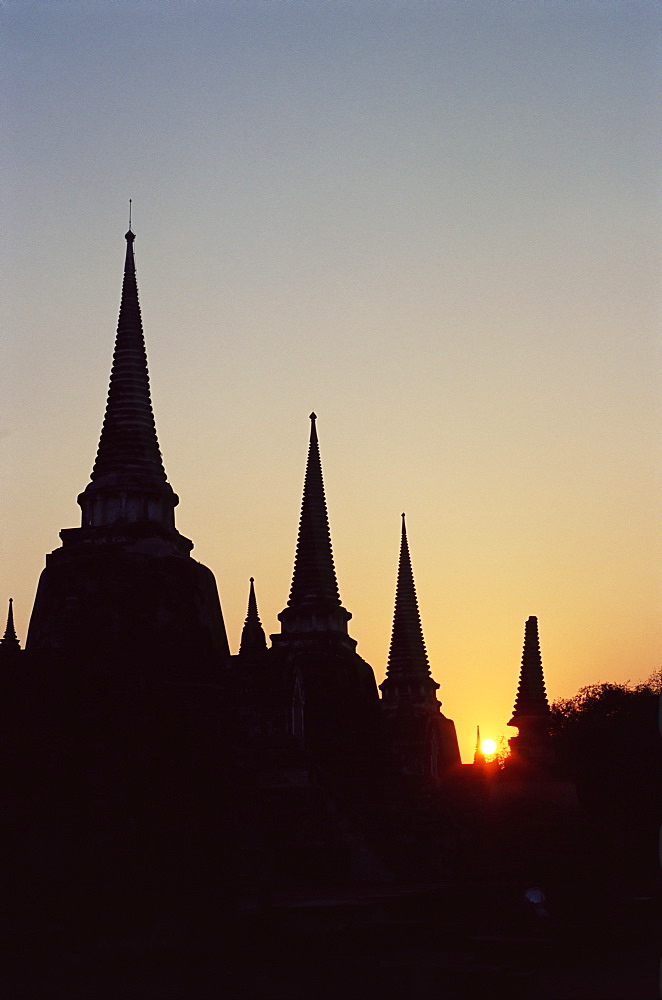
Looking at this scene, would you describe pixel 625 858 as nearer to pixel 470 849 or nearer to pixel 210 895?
pixel 470 849

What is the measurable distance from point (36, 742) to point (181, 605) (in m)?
12.9

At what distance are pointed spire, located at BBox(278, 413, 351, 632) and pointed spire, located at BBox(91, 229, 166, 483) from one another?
897cm

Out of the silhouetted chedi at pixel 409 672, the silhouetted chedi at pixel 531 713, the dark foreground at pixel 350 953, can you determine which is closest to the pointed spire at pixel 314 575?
the silhouetted chedi at pixel 409 672

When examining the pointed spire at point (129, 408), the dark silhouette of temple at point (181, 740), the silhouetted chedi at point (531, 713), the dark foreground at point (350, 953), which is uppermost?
the pointed spire at point (129, 408)

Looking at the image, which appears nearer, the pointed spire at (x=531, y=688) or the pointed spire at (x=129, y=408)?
the pointed spire at (x=129, y=408)

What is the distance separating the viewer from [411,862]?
47688 millimetres

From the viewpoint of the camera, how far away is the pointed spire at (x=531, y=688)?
7338cm

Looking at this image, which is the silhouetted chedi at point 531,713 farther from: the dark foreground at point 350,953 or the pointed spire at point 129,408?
the dark foreground at point 350,953

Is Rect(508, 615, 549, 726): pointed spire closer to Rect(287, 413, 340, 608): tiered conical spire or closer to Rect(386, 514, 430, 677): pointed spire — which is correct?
Rect(386, 514, 430, 677): pointed spire

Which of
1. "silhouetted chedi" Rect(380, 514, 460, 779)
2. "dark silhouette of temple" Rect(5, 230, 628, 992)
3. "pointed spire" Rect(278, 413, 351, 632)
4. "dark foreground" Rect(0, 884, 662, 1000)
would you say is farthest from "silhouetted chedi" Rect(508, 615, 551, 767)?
"dark foreground" Rect(0, 884, 662, 1000)

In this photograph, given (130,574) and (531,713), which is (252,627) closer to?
(130,574)

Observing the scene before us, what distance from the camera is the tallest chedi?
49.1 meters

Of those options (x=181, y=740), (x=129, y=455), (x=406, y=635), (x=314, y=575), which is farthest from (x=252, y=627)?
(x=181, y=740)

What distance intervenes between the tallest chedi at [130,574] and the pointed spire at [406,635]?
18175 mm
